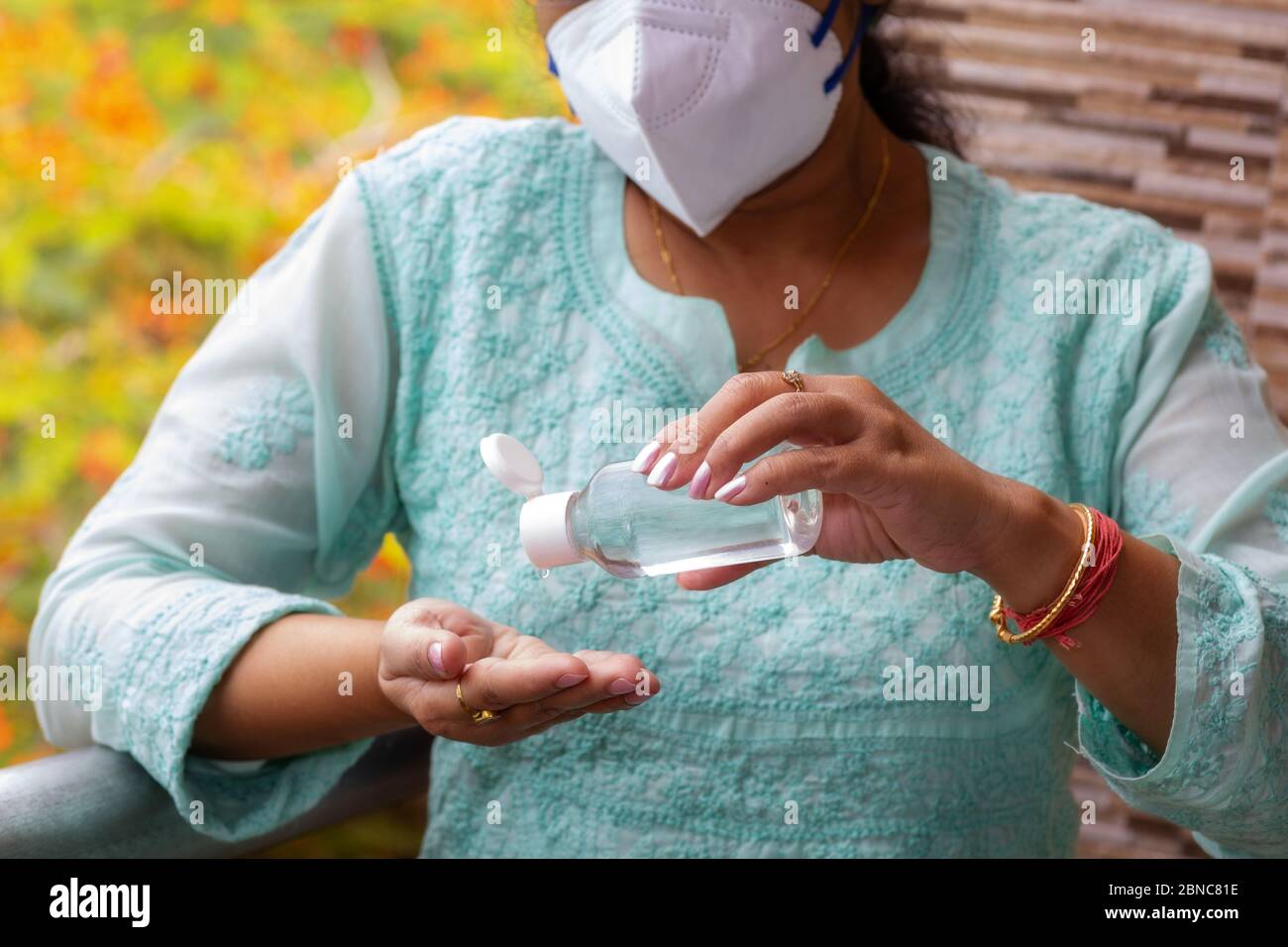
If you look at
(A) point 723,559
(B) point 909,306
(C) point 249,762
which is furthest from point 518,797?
(B) point 909,306

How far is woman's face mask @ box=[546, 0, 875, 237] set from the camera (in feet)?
3.75

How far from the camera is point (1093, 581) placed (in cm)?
96

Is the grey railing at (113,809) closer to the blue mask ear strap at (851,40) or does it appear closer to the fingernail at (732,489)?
the fingernail at (732,489)

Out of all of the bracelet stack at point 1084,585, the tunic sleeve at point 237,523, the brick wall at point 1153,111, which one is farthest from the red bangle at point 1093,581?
the brick wall at point 1153,111

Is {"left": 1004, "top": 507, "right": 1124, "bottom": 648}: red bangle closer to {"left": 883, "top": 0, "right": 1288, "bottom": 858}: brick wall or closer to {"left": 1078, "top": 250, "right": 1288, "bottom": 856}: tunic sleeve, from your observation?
{"left": 1078, "top": 250, "right": 1288, "bottom": 856}: tunic sleeve

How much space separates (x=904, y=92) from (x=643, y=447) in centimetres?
64

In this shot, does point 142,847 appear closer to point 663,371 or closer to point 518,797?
point 518,797

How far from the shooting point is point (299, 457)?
48.3 inches

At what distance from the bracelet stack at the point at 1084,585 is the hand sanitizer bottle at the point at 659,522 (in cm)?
17

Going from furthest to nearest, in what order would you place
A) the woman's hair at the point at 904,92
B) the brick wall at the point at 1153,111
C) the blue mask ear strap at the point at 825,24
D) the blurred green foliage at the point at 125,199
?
the blurred green foliage at the point at 125,199 < the brick wall at the point at 1153,111 < the woman's hair at the point at 904,92 < the blue mask ear strap at the point at 825,24

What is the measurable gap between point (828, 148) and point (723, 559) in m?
0.49

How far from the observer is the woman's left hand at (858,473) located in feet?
2.71

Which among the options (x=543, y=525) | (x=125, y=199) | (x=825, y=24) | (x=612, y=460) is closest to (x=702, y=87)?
(x=825, y=24)

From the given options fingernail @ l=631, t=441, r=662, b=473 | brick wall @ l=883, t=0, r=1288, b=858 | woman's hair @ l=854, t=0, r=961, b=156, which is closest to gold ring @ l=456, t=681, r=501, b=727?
fingernail @ l=631, t=441, r=662, b=473
